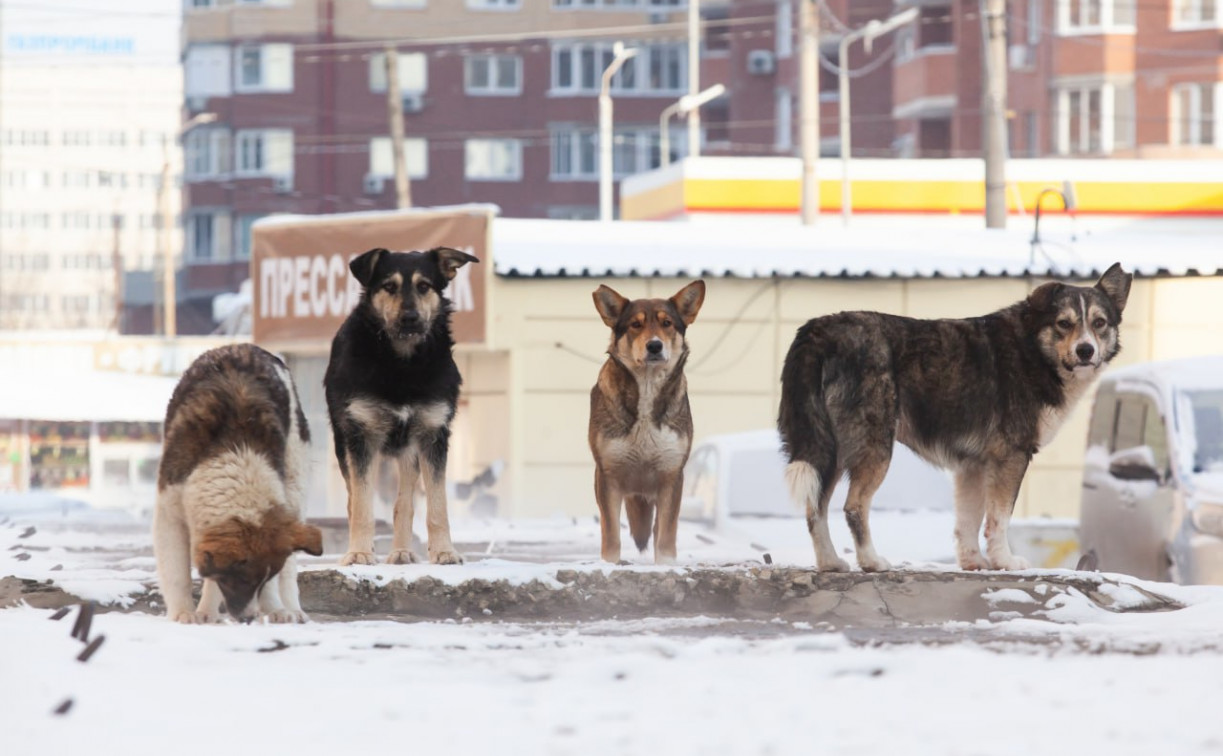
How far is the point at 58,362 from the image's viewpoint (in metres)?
44.0

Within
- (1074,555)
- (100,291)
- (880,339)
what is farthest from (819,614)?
(100,291)

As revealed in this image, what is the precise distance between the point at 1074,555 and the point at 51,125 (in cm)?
14382

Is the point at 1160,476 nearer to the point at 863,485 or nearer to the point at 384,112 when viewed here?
the point at 863,485

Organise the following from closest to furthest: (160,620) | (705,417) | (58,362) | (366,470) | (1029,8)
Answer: (160,620)
(366,470)
(705,417)
(58,362)
(1029,8)

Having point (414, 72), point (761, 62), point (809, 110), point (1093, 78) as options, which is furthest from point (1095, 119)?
point (414, 72)

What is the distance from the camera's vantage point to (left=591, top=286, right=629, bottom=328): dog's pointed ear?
33.4 ft

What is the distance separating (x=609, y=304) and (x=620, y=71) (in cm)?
6918

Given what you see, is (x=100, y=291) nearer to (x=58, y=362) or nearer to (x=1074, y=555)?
(x=58, y=362)

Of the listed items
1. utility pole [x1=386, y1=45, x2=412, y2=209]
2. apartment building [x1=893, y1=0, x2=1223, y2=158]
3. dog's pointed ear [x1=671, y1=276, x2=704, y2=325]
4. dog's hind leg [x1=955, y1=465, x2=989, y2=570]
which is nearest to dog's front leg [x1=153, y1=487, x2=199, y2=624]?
dog's pointed ear [x1=671, y1=276, x2=704, y2=325]

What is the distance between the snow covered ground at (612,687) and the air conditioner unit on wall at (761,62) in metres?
63.1

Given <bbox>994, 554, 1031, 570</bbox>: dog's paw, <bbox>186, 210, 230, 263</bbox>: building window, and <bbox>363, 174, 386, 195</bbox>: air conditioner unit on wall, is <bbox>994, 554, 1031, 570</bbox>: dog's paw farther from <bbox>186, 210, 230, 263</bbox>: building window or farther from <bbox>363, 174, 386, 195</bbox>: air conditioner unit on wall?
<bbox>186, 210, 230, 263</bbox>: building window

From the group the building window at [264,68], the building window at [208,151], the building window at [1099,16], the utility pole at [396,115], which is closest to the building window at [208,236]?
the building window at [208,151]

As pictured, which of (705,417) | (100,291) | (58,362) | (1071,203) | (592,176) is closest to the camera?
(705,417)

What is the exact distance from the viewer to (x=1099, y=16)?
2167 inches
